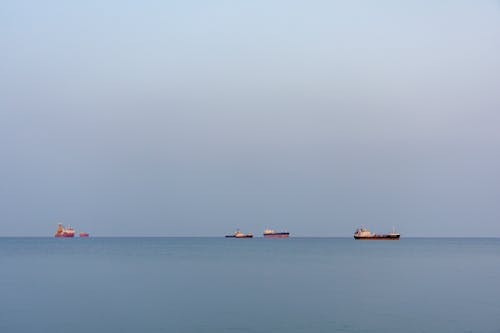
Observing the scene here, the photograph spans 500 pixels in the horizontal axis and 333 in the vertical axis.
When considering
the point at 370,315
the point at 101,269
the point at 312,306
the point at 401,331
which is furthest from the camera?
the point at 101,269

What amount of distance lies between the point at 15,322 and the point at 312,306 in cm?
2263

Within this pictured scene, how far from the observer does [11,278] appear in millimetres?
75125

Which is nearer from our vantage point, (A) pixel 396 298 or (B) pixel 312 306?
(B) pixel 312 306

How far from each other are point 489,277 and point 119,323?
54766 mm

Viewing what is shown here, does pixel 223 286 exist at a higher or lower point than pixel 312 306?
higher

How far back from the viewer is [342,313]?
1805 inches

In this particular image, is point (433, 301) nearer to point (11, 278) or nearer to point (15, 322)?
point (15, 322)

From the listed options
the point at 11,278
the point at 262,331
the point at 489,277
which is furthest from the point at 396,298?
the point at 11,278

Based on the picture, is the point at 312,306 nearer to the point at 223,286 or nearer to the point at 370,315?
the point at 370,315

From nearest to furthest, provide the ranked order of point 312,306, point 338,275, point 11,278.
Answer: point 312,306 → point 11,278 → point 338,275

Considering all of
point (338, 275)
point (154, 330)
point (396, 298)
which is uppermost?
point (338, 275)

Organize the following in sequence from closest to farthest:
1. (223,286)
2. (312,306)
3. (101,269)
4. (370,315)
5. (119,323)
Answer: (119,323), (370,315), (312,306), (223,286), (101,269)

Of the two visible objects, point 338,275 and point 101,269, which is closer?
point 338,275

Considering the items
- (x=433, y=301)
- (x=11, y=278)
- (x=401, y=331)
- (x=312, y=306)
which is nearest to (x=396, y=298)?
(x=433, y=301)
